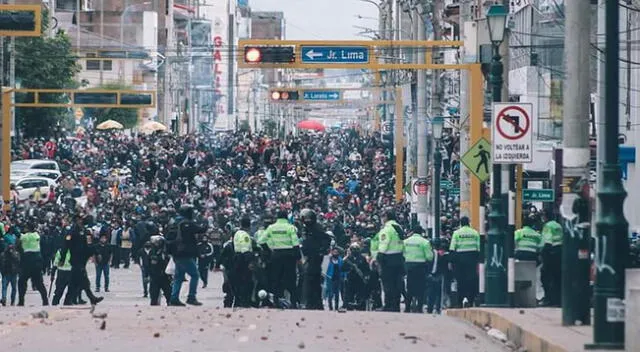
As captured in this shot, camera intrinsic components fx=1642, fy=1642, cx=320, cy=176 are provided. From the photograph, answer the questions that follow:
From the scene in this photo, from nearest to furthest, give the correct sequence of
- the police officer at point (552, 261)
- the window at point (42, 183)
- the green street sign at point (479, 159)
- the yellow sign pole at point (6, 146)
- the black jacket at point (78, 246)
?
the police officer at point (552, 261) → the black jacket at point (78, 246) → the green street sign at point (479, 159) → the yellow sign pole at point (6, 146) → the window at point (42, 183)

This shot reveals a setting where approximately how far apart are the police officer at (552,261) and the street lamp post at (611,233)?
10044mm

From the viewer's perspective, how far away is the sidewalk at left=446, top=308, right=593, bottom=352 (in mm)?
15812

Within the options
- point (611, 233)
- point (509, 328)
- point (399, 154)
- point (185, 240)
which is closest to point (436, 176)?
point (185, 240)

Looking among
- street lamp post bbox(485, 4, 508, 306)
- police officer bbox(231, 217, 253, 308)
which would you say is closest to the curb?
street lamp post bbox(485, 4, 508, 306)

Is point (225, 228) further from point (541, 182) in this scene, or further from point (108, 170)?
point (108, 170)

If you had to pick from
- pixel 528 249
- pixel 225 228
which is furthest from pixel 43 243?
pixel 528 249

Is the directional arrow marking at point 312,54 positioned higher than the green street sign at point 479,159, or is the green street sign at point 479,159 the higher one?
the directional arrow marking at point 312,54

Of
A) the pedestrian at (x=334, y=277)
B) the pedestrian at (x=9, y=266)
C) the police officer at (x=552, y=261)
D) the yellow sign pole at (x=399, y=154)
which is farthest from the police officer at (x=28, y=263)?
the yellow sign pole at (x=399, y=154)

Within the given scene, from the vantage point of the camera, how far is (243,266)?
83.9 feet

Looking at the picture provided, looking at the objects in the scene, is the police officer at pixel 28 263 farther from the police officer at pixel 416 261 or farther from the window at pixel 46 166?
the window at pixel 46 166

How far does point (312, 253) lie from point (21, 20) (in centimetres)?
1174

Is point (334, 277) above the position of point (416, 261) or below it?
below

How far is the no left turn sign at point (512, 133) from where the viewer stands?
23.6m

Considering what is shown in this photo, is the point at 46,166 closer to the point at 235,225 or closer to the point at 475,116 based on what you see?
the point at 235,225
